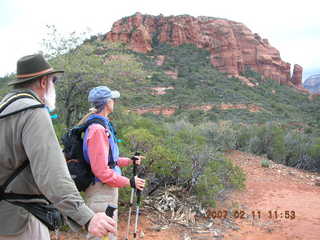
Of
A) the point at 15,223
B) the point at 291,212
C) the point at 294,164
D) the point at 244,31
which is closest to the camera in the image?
the point at 15,223

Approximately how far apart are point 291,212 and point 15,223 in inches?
243

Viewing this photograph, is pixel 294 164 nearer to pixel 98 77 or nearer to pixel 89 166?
pixel 98 77

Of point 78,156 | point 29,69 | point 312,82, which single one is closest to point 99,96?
point 78,156

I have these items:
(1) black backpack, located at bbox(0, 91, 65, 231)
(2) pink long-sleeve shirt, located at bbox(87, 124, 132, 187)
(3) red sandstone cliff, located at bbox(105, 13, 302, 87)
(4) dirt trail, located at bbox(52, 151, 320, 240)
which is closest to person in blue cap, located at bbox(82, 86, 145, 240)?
(2) pink long-sleeve shirt, located at bbox(87, 124, 132, 187)

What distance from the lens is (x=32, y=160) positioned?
48.8 inches

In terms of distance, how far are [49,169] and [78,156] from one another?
111 centimetres

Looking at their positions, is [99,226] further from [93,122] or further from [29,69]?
[93,122]

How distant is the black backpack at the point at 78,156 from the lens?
7.61 feet

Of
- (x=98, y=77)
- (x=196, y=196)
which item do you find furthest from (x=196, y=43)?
(x=196, y=196)

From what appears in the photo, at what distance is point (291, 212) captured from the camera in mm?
6320

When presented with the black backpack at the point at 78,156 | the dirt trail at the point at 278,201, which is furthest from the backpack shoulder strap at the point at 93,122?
the dirt trail at the point at 278,201

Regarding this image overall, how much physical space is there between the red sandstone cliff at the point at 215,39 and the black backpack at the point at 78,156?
154ft

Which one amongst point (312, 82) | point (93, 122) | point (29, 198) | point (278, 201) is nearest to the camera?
point (29, 198)

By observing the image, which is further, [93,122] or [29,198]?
[93,122]
